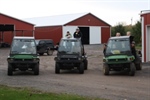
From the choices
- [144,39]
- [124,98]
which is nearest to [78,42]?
[144,39]

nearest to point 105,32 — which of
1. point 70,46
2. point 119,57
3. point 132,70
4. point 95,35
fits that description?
point 95,35

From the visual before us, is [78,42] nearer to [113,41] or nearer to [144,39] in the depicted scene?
[113,41]

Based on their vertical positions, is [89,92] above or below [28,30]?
below

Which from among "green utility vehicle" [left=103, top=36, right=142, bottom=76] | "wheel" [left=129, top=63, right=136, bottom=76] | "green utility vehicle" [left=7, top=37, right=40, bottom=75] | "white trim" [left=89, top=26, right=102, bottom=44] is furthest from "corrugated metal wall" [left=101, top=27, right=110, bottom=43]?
"wheel" [left=129, top=63, right=136, bottom=76]

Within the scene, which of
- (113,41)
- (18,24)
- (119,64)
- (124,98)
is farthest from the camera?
(18,24)

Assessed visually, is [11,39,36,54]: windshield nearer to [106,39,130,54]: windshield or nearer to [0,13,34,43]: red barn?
[106,39,130,54]: windshield

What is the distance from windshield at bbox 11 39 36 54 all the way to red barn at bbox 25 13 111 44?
1444 inches

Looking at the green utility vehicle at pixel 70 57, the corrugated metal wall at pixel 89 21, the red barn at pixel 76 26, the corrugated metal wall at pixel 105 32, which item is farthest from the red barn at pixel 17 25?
the green utility vehicle at pixel 70 57

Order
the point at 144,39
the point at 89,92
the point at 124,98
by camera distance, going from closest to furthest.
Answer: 1. the point at 124,98
2. the point at 89,92
3. the point at 144,39

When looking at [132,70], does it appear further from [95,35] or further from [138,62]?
[95,35]

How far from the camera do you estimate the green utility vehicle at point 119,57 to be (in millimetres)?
17609

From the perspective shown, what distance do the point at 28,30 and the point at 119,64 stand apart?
3437 cm

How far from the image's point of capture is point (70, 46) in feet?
63.6

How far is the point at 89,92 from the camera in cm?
1206
